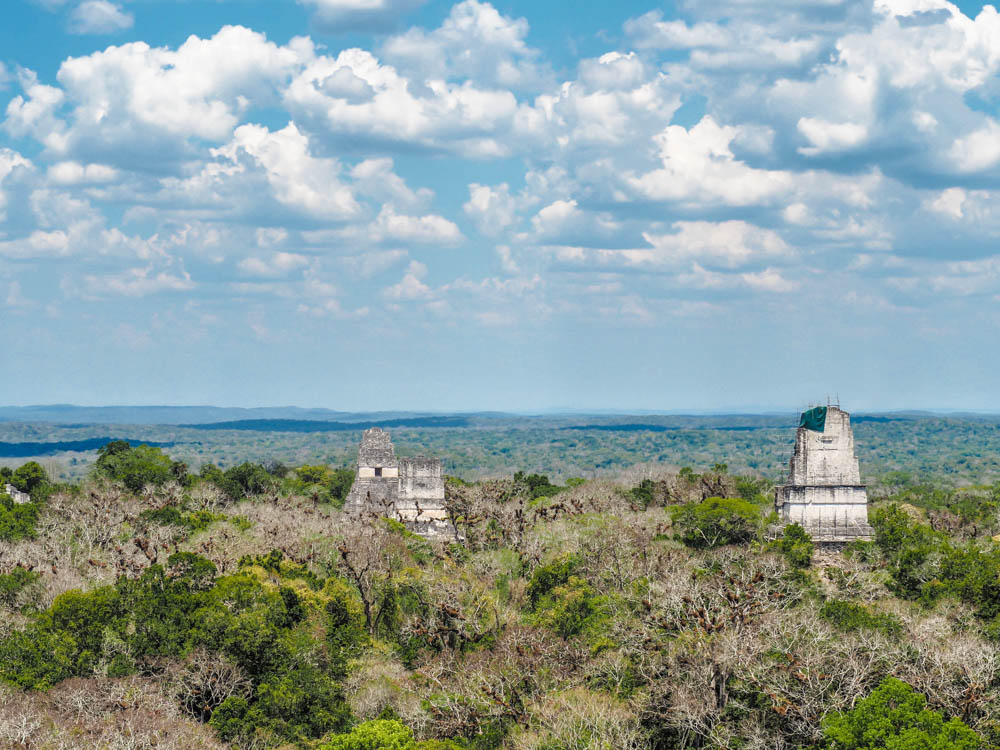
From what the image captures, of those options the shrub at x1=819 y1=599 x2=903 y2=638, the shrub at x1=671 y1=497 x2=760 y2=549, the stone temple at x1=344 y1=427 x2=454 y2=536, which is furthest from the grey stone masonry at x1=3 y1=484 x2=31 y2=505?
the shrub at x1=819 y1=599 x2=903 y2=638

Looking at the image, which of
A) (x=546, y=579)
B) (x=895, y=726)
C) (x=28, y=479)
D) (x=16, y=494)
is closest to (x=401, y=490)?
(x=546, y=579)

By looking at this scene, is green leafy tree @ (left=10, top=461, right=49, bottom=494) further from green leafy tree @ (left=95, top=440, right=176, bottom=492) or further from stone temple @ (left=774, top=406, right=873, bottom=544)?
stone temple @ (left=774, top=406, right=873, bottom=544)

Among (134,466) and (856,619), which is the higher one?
(134,466)

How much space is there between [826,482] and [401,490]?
1664cm

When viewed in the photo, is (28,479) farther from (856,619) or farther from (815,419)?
Answer: (856,619)

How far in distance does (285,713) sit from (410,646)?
6307 mm

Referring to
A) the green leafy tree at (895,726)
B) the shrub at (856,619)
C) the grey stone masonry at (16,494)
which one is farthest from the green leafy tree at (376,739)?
the grey stone masonry at (16,494)

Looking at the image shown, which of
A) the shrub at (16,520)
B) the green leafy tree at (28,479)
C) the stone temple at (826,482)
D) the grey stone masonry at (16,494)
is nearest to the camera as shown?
the stone temple at (826,482)

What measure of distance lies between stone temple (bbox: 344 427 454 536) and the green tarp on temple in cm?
1457

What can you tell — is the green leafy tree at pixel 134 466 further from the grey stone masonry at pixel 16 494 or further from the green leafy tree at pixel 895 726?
the green leafy tree at pixel 895 726

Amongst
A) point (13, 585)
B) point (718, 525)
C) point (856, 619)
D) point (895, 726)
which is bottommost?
point (895, 726)

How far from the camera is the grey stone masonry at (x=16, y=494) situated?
55.8 m

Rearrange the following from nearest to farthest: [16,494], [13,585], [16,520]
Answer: [13,585] → [16,520] → [16,494]

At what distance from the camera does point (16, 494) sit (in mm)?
56594
